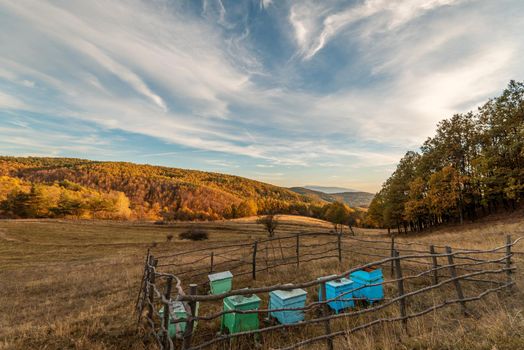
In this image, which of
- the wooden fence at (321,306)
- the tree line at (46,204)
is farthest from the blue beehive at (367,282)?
the tree line at (46,204)

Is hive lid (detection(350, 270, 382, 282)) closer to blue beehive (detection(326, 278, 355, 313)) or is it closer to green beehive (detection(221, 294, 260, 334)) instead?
blue beehive (detection(326, 278, 355, 313))

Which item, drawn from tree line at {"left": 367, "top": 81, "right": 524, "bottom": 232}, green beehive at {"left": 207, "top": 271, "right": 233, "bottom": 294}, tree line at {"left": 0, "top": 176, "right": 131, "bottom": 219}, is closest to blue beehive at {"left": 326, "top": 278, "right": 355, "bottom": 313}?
green beehive at {"left": 207, "top": 271, "right": 233, "bottom": 294}

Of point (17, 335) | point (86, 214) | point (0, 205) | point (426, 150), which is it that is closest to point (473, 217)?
point (426, 150)

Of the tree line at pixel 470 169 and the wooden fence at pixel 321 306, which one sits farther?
the tree line at pixel 470 169

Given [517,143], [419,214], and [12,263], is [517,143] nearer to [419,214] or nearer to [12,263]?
[419,214]

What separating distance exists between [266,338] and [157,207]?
107m

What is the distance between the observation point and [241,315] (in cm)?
576

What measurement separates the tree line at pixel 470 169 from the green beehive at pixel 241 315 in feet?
98.3

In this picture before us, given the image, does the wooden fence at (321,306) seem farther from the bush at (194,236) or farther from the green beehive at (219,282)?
the bush at (194,236)

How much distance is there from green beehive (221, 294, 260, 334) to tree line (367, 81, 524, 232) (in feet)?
98.3

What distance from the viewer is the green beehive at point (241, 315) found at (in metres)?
5.62

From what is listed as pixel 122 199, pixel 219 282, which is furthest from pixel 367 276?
pixel 122 199

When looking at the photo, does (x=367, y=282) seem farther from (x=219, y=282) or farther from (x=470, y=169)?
(x=470, y=169)

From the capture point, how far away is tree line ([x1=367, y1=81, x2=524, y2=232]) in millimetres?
25516
